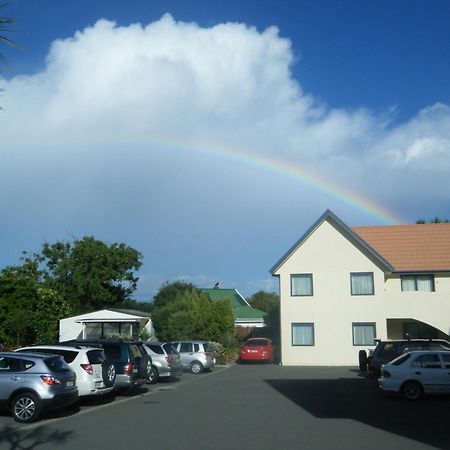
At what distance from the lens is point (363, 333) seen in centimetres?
3644

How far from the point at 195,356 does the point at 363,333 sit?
35.3 feet

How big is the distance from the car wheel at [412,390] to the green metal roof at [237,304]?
42.3 m

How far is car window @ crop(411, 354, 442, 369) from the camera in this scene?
17.9 m

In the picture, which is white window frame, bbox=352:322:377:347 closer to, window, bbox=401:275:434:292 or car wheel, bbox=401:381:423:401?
window, bbox=401:275:434:292

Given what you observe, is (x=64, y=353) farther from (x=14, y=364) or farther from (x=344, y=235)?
(x=344, y=235)

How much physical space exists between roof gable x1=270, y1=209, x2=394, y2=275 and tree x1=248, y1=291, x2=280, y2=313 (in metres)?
55.6

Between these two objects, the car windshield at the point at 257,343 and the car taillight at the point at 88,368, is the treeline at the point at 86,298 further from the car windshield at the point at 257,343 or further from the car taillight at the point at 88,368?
the car taillight at the point at 88,368

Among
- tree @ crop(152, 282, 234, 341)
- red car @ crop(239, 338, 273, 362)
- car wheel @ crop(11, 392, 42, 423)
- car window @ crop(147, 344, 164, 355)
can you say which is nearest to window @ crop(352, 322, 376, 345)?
red car @ crop(239, 338, 273, 362)

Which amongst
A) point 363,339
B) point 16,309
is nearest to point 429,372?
point 363,339

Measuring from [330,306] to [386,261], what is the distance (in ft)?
13.9

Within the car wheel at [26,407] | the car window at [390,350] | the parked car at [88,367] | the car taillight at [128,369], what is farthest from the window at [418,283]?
the car wheel at [26,407]

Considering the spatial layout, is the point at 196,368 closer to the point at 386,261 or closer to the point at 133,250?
the point at 386,261

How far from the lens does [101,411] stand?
15914 millimetres

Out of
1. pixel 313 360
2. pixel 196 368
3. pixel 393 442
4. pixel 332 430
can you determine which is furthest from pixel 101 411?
pixel 313 360
